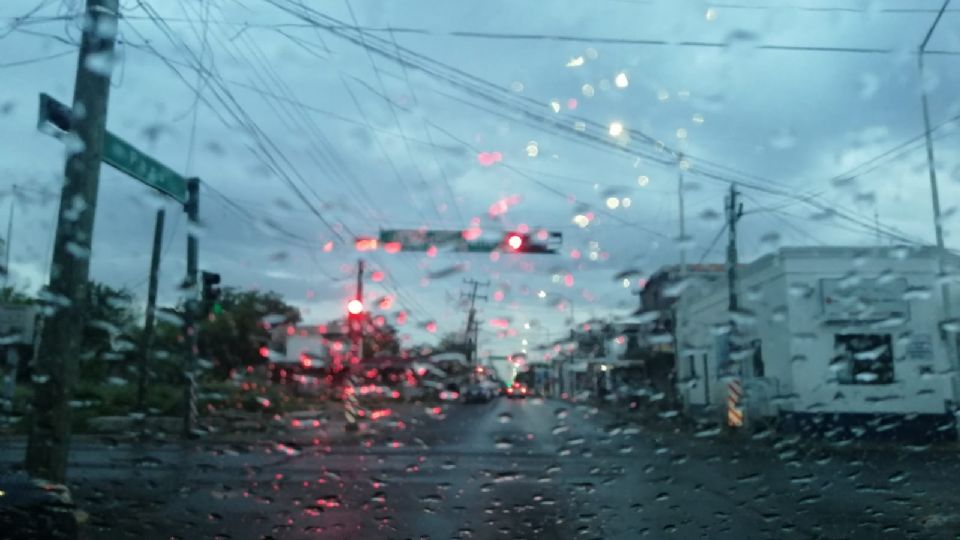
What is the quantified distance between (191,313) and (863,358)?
10.5 meters

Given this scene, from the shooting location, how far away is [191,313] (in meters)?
15.6

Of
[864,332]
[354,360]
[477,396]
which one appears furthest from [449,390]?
[477,396]

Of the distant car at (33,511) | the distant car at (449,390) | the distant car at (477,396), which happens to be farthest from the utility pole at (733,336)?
the distant car at (477,396)

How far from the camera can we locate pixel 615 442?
15.7 meters

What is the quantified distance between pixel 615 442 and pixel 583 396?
1.38m

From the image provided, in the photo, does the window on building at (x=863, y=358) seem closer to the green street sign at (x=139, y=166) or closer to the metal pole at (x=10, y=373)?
the green street sign at (x=139, y=166)

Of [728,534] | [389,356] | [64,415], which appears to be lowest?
[728,534]

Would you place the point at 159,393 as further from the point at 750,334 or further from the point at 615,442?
the point at 750,334

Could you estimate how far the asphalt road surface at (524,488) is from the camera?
26.8 ft

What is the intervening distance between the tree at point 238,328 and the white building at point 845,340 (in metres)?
7.24

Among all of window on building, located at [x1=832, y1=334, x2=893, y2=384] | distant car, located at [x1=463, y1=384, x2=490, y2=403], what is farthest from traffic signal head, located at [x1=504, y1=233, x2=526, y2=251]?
distant car, located at [x1=463, y1=384, x2=490, y2=403]

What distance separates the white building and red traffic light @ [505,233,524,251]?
255 cm

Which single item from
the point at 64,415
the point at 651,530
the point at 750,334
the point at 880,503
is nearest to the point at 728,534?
the point at 651,530

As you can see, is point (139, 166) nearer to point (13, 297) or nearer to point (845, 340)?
point (13, 297)
